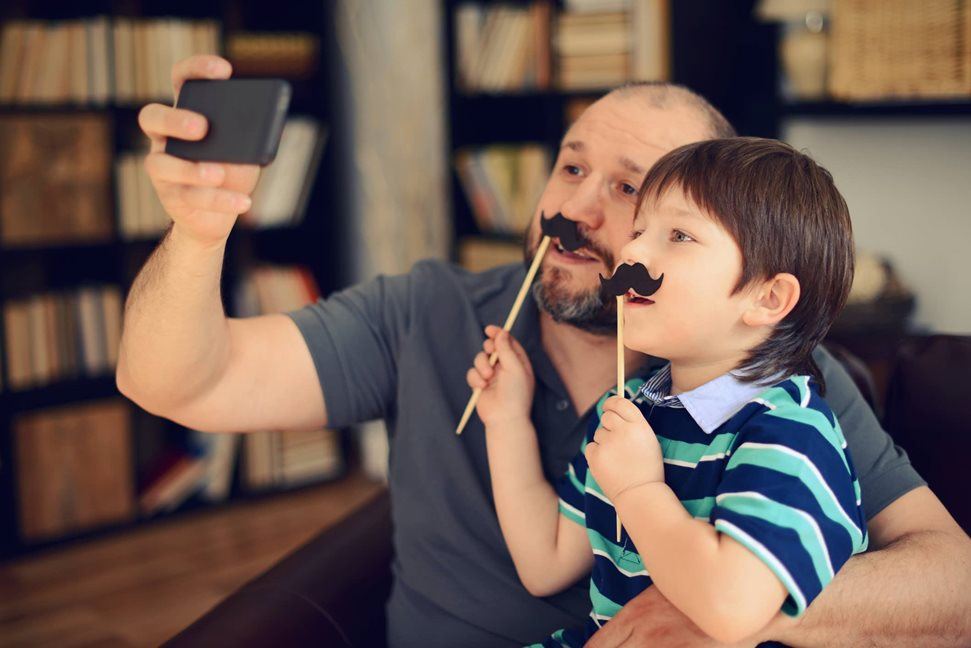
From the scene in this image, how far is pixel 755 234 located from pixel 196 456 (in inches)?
105

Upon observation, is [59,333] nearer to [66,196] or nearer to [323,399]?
[66,196]

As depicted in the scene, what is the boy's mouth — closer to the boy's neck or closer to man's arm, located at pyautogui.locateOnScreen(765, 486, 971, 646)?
the boy's neck

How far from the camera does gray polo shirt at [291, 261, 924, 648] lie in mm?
1465

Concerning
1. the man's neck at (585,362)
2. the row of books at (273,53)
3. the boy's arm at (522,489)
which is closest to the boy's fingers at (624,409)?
the boy's arm at (522,489)

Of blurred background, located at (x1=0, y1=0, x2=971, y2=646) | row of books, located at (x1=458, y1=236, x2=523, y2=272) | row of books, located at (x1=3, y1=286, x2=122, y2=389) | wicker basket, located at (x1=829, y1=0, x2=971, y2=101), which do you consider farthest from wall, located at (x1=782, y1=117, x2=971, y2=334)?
row of books, located at (x1=3, y1=286, x2=122, y2=389)

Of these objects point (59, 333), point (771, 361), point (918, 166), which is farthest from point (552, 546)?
point (59, 333)

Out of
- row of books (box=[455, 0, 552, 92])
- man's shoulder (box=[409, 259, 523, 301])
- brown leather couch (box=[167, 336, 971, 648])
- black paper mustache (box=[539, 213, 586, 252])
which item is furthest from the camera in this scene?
row of books (box=[455, 0, 552, 92])

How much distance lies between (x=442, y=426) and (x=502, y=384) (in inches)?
6.6

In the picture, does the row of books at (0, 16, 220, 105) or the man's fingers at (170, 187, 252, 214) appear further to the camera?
the row of books at (0, 16, 220, 105)

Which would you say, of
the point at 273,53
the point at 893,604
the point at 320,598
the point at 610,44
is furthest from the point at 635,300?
the point at 273,53

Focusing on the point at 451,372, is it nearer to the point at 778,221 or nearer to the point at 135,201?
the point at 778,221

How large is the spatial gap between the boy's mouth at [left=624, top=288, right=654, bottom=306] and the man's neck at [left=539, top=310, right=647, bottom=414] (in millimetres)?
369

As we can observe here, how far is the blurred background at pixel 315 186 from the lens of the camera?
2.48m

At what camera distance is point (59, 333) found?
311 cm
